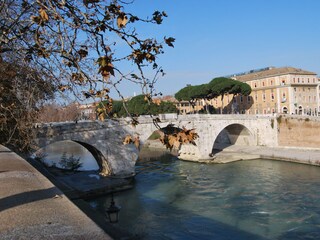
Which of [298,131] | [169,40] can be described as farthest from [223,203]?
[298,131]

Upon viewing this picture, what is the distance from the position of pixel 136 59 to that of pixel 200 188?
13.0 metres

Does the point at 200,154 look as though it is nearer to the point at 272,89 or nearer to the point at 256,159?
the point at 256,159

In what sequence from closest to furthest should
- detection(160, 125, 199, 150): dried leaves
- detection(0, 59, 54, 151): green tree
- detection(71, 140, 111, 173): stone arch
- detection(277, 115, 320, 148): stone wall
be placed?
1. detection(160, 125, 199, 150): dried leaves
2. detection(0, 59, 54, 151): green tree
3. detection(71, 140, 111, 173): stone arch
4. detection(277, 115, 320, 148): stone wall

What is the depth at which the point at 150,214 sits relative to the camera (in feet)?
38.1

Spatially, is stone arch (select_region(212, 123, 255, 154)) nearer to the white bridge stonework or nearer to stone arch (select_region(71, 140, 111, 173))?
the white bridge stonework

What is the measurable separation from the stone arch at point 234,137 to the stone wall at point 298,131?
2.39 m

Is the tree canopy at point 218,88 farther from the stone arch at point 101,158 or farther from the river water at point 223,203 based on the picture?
the stone arch at point 101,158

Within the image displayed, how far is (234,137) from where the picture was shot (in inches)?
1174

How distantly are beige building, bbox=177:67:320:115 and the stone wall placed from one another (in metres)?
10.5

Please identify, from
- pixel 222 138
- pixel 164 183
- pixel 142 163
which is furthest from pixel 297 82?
pixel 164 183

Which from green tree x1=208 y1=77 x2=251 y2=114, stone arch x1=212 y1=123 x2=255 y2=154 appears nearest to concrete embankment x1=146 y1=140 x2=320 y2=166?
stone arch x1=212 y1=123 x2=255 y2=154

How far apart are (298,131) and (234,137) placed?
19.4 ft

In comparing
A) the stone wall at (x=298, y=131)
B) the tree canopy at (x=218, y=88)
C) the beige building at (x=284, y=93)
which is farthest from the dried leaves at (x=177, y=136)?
the beige building at (x=284, y=93)

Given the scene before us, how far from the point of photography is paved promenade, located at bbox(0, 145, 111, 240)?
7.31 ft
